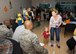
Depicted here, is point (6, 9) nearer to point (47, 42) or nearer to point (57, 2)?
point (47, 42)

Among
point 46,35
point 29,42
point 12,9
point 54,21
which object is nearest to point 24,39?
point 29,42

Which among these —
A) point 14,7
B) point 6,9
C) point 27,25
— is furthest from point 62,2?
point 27,25

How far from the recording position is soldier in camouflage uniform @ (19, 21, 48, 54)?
326 cm

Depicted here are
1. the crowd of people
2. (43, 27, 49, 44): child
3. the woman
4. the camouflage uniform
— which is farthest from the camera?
(43, 27, 49, 44): child

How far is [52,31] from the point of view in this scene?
5516 mm

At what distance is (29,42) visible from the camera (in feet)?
10.8

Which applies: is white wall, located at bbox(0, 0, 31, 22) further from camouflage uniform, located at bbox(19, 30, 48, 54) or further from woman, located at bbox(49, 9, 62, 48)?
camouflage uniform, located at bbox(19, 30, 48, 54)

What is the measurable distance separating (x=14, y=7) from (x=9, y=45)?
234 inches

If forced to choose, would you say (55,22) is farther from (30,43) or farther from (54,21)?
(30,43)

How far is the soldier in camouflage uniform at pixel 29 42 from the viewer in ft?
Result: 10.7

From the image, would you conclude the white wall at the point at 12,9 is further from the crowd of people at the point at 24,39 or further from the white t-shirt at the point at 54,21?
the white t-shirt at the point at 54,21

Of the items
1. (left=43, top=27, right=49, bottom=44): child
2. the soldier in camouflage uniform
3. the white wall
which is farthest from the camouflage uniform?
the white wall

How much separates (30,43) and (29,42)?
0.09 feet

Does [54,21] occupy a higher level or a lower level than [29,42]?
lower
